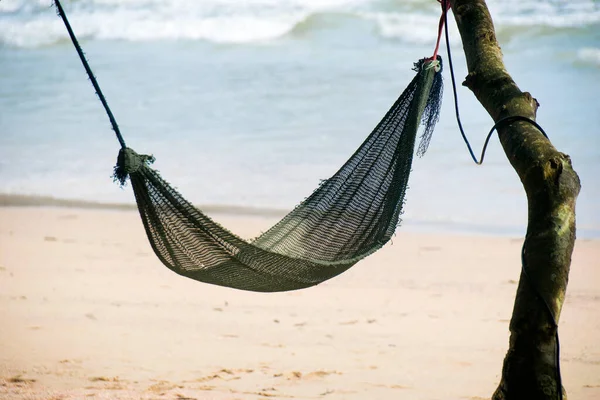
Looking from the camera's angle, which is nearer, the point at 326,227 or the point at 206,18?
the point at 326,227

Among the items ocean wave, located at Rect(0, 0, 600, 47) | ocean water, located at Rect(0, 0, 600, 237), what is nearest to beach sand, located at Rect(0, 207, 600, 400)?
ocean water, located at Rect(0, 0, 600, 237)

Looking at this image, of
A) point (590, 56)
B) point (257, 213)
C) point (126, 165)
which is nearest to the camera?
point (126, 165)

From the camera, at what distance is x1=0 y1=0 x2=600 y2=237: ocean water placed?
23.7 feet

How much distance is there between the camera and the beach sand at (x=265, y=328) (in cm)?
291

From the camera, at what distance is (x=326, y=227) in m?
2.33

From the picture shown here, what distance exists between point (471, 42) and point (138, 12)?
967 cm

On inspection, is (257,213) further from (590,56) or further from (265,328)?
(590,56)

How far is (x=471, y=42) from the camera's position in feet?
6.18

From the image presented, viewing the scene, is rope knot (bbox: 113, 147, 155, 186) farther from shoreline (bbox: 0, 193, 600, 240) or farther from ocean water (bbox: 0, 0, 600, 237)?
ocean water (bbox: 0, 0, 600, 237)

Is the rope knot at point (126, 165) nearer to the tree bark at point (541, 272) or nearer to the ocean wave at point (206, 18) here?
the tree bark at point (541, 272)

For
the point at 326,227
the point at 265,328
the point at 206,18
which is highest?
the point at 206,18

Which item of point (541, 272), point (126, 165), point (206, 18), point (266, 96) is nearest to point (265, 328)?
point (126, 165)

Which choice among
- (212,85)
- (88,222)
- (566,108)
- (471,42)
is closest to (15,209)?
(88,222)

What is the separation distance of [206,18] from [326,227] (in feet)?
29.9
